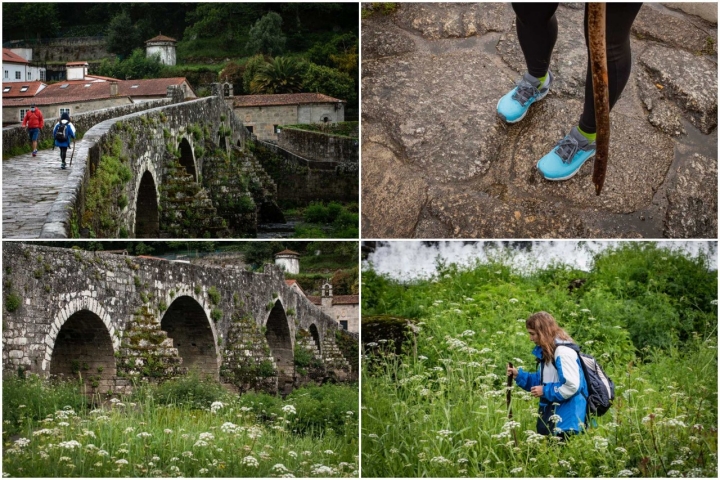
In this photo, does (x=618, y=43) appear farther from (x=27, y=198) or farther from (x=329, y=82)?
(x=27, y=198)

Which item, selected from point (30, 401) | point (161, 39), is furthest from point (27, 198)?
point (161, 39)

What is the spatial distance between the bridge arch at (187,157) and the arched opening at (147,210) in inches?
87.4

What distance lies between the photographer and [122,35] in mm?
7352

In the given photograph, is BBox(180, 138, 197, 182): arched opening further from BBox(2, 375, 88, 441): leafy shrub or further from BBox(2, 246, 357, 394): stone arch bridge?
BBox(2, 375, 88, 441): leafy shrub

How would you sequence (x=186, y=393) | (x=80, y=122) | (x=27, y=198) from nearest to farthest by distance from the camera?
(x=27, y=198) < (x=186, y=393) < (x=80, y=122)

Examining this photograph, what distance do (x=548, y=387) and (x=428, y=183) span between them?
1.50m

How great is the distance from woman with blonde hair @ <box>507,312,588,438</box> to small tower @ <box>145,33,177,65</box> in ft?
14.4

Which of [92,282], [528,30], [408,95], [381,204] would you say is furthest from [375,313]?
[92,282]

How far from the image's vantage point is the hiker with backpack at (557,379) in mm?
4902

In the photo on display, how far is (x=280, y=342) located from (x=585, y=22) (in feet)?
28.5

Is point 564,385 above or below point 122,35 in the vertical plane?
below

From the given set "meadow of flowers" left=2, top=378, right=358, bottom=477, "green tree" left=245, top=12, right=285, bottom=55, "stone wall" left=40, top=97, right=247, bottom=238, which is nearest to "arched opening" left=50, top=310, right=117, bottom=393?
"stone wall" left=40, top=97, right=247, bottom=238

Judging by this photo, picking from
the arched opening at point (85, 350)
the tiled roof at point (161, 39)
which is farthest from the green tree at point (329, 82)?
the arched opening at point (85, 350)

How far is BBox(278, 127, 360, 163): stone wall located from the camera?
7261mm
